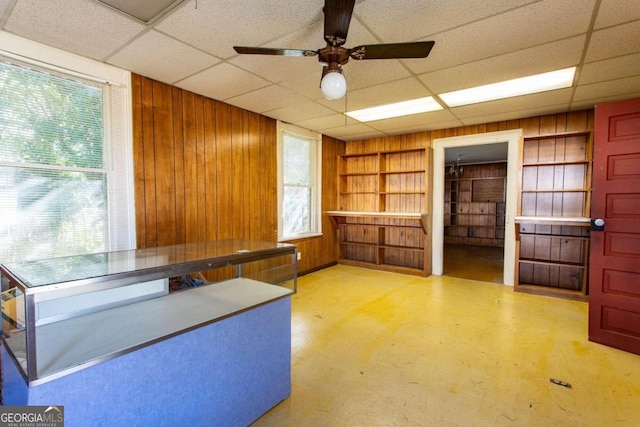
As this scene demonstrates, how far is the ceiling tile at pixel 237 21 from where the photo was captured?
184 centimetres

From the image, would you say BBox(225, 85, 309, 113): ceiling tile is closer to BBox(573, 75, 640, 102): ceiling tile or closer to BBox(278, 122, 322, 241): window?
BBox(278, 122, 322, 241): window

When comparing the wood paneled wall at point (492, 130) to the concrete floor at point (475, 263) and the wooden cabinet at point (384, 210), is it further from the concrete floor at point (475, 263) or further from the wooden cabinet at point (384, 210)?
the concrete floor at point (475, 263)

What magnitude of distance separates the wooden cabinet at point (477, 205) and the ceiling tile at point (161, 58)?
8.18m

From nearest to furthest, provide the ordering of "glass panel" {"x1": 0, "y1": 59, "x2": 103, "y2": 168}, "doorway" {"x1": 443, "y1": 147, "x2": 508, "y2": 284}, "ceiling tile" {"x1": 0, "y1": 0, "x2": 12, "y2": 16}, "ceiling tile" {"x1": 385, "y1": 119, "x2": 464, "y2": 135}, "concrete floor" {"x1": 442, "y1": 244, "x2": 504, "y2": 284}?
"ceiling tile" {"x1": 0, "y1": 0, "x2": 12, "y2": 16} < "glass panel" {"x1": 0, "y1": 59, "x2": 103, "y2": 168} < "ceiling tile" {"x1": 385, "y1": 119, "x2": 464, "y2": 135} < "concrete floor" {"x1": 442, "y1": 244, "x2": 504, "y2": 284} < "doorway" {"x1": 443, "y1": 147, "x2": 508, "y2": 284}

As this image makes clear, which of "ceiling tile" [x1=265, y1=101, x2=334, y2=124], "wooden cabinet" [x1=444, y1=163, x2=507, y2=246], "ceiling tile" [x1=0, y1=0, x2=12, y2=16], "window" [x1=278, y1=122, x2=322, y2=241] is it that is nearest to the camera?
"ceiling tile" [x1=0, y1=0, x2=12, y2=16]

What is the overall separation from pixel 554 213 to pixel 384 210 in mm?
2568

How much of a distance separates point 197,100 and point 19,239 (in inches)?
80.8

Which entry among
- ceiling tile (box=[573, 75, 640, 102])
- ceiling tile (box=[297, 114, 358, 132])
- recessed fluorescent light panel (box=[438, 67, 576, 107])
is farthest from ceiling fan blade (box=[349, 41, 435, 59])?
ceiling tile (box=[573, 75, 640, 102])

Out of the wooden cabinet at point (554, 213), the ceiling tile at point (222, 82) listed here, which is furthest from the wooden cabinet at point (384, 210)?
the ceiling tile at point (222, 82)

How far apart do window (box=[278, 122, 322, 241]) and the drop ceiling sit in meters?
1.45

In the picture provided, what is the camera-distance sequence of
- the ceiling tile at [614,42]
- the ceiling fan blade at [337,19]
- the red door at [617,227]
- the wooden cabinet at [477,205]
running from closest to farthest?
the ceiling fan blade at [337,19] < the ceiling tile at [614,42] < the red door at [617,227] < the wooden cabinet at [477,205]

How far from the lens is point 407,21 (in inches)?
78.7

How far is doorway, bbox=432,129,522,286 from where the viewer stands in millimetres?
4383

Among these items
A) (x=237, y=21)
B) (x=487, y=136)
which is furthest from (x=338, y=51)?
(x=487, y=136)
